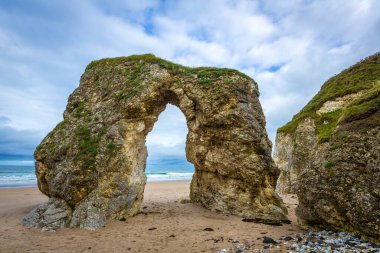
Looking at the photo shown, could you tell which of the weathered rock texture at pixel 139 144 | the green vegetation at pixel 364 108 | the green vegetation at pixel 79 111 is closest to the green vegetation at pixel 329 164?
the green vegetation at pixel 364 108

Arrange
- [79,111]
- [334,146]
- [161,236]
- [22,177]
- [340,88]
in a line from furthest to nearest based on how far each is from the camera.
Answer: [22,177]
[340,88]
[79,111]
[161,236]
[334,146]

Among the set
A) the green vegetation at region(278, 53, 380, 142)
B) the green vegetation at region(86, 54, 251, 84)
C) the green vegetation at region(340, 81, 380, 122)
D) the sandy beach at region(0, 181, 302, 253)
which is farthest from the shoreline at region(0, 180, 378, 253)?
the green vegetation at region(278, 53, 380, 142)

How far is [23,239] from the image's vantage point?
11156mm

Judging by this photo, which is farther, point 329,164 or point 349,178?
point 329,164

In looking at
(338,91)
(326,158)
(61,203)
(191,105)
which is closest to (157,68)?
(191,105)

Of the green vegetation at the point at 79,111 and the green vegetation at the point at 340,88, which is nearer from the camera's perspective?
the green vegetation at the point at 79,111

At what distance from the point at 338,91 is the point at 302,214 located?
22308mm

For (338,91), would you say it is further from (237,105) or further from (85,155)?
(85,155)

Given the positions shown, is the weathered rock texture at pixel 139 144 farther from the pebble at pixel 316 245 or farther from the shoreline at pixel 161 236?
the pebble at pixel 316 245

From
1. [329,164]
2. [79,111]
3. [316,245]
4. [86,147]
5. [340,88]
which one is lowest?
[316,245]

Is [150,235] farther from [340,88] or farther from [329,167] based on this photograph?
[340,88]

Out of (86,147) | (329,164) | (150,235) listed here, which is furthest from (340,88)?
(86,147)

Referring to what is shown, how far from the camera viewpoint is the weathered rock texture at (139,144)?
45.3 feet

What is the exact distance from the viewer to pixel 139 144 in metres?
15.8
